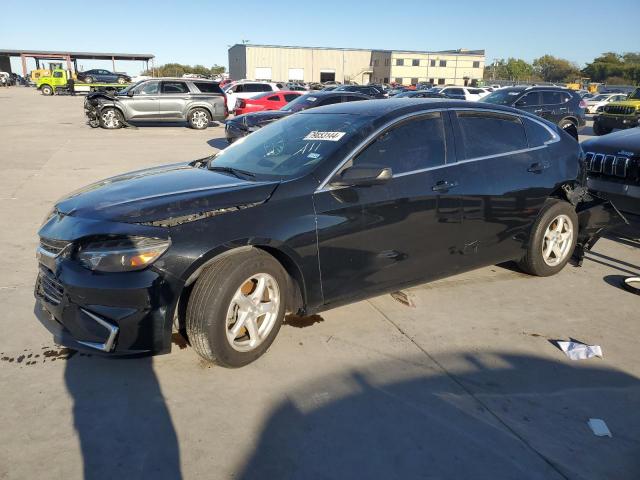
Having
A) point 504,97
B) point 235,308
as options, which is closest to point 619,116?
point 504,97

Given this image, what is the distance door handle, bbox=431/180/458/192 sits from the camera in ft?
12.8

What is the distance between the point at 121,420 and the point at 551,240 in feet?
13.4

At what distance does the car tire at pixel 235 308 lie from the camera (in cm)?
304

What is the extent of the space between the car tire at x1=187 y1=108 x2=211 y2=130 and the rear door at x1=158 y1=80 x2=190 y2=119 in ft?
0.99

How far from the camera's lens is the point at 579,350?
359cm

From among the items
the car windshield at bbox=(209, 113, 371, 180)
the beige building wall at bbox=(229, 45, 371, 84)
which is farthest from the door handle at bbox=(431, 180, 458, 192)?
the beige building wall at bbox=(229, 45, 371, 84)

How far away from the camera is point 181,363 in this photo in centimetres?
337

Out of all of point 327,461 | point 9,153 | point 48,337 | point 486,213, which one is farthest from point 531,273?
point 9,153

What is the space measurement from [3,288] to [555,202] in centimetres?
515

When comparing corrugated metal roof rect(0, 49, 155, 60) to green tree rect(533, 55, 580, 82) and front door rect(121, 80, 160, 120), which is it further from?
green tree rect(533, 55, 580, 82)

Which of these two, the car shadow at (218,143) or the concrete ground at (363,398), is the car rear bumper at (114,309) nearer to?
the concrete ground at (363,398)

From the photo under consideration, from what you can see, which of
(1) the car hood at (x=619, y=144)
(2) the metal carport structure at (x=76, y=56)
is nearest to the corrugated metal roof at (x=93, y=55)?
(2) the metal carport structure at (x=76, y=56)

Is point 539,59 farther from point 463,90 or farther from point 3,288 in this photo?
point 3,288

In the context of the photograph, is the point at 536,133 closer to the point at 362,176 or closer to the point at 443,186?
the point at 443,186
